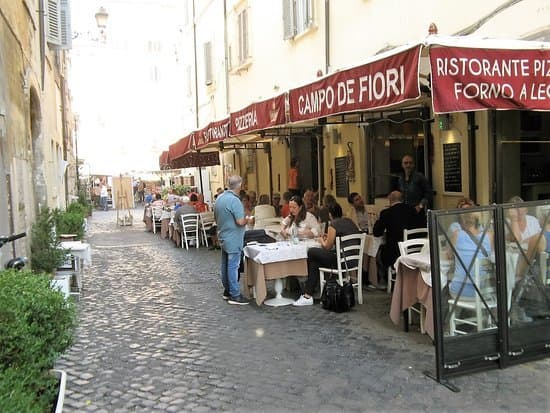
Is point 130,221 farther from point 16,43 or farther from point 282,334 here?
point 282,334

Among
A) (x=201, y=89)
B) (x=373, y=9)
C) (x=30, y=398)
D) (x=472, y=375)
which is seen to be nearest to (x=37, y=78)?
(x=373, y=9)

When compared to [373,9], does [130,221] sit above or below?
below

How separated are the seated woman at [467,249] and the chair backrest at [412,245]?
4.65 ft

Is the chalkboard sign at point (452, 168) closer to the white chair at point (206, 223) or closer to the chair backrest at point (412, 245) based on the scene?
the chair backrest at point (412, 245)

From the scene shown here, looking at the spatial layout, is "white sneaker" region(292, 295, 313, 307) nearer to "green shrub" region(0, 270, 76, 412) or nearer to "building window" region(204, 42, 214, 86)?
"green shrub" region(0, 270, 76, 412)

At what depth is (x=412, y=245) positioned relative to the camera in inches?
258

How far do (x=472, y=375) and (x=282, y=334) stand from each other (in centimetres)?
208

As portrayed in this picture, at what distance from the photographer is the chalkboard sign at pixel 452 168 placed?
8445mm

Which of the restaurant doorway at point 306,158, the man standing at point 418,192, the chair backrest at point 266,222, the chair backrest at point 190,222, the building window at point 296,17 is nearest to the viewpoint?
the man standing at point 418,192

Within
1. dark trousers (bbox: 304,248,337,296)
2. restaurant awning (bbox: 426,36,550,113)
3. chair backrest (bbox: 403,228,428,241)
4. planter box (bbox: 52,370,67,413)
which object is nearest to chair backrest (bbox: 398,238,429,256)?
chair backrest (bbox: 403,228,428,241)

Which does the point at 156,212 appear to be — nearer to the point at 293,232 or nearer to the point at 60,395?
the point at 293,232

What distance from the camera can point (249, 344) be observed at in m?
5.67

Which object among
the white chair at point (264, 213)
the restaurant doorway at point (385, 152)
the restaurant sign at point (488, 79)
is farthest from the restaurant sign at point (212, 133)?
the restaurant sign at point (488, 79)

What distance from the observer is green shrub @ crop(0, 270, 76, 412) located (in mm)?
3211
